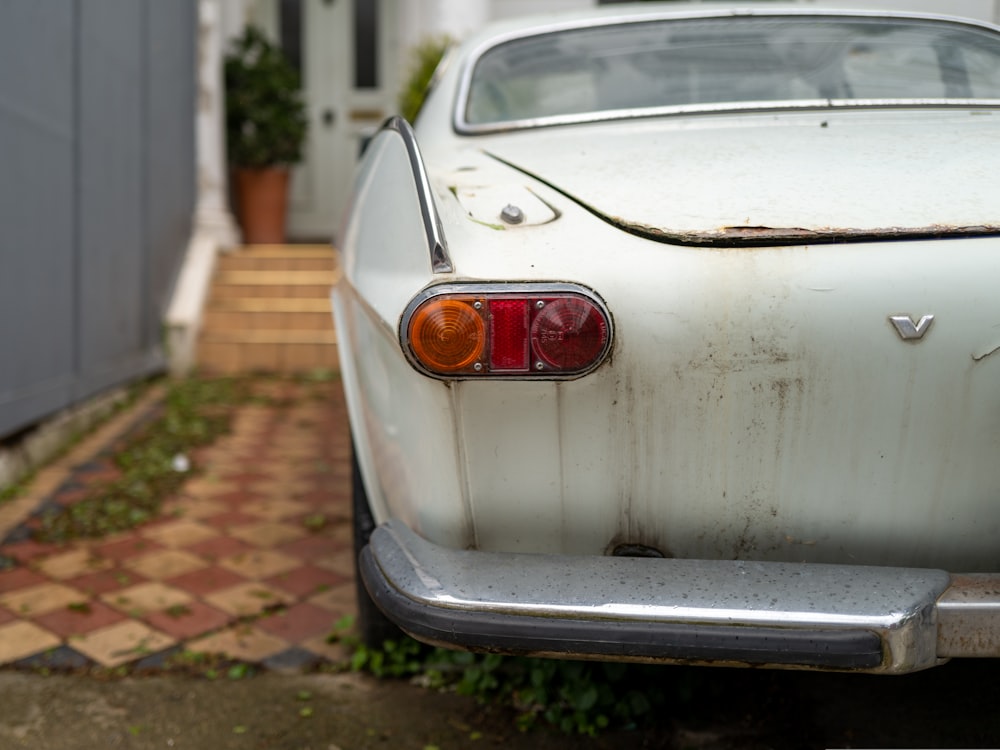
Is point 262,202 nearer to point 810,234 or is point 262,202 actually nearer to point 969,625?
point 810,234

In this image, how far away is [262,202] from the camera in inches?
302

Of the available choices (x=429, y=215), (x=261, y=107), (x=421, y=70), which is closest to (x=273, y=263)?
(x=261, y=107)

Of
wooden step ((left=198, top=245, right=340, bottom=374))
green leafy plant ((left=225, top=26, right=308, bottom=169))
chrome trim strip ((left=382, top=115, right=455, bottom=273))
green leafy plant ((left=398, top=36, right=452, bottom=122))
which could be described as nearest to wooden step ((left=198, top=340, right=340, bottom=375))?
wooden step ((left=198, top=245, right=340, bottom=374))

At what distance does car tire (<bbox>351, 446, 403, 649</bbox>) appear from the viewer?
6.61 ft

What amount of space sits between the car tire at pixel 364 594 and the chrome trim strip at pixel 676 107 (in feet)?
3.18

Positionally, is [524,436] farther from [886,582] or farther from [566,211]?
[886,582]

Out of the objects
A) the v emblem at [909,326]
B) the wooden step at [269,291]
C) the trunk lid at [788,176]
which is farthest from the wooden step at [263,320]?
the v emblem at [909,326]

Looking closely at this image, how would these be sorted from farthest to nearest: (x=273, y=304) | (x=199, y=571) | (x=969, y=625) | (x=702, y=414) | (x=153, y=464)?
(x=273, y=304), (x=153, y=464), (x=199, y=571), (x=702, y=414), (x=969, y=625)

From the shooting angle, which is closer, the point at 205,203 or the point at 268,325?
the point at 268,325

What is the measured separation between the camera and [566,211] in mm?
1552

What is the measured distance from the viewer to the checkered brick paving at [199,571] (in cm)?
237

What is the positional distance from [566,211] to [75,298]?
338cm

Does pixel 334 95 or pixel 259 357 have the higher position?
pixel 334 95

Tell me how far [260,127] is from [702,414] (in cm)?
683
